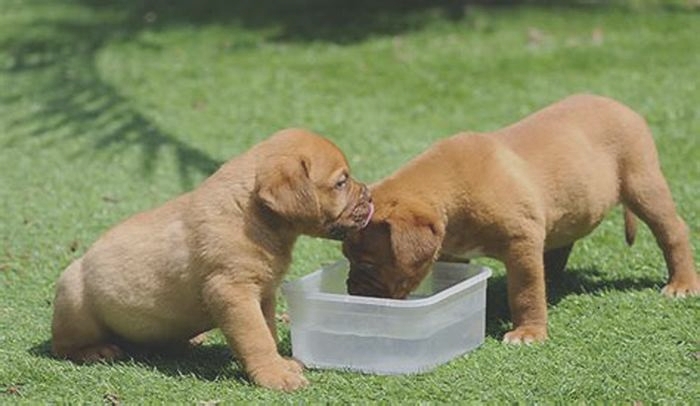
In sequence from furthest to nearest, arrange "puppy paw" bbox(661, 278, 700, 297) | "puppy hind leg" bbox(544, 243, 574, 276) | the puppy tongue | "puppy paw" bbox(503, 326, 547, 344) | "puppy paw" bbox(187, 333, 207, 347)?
1. "puppy hind leg" bbox(544, 243, 574, 276)
2. "puppy paw" bbox(661, 278, 700, 297)
3. "puppy paw" bbox(187, 333, 207, 347)
4. "puppy paw" bbox(503, 326, 547, 344)
5. the puppy tongue

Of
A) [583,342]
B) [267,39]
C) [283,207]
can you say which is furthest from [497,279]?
[267,39]

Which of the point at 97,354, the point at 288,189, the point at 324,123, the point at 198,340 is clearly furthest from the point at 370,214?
the point at 324,123

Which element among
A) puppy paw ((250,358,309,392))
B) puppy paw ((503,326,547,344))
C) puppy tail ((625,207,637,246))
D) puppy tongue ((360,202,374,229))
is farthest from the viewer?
puppy tail ((625,207,637,246))

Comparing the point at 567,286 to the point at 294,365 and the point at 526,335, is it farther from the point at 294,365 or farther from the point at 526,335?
the point at 294,365

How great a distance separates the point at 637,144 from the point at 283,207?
2.28 m

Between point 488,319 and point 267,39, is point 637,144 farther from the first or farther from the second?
point 267,39

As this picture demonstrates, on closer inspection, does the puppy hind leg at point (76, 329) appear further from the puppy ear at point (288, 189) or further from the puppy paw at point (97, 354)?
the puppy ear at point (288, 189)

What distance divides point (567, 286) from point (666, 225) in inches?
26.2

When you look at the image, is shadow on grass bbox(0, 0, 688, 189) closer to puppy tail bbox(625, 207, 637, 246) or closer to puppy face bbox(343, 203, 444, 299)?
puppy tail bbox(625, 207, 637, 246)

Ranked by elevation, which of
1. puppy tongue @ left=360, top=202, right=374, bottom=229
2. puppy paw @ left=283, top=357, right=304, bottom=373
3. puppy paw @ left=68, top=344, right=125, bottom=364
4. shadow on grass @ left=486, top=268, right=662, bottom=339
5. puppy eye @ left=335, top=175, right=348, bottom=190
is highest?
puppy eye @ left=335, top=175, right=348, bottom=190

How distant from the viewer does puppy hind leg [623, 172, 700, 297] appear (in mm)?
6883

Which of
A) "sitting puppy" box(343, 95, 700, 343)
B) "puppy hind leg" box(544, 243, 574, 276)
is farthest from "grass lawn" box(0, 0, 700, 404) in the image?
"sitting puppy" box(343, 95, 700, 343)

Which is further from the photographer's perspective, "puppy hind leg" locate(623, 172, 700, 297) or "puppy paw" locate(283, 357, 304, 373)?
"puppy hind leg" locate(623, 172, 700, 297)

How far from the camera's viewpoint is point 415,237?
19.2 ft
